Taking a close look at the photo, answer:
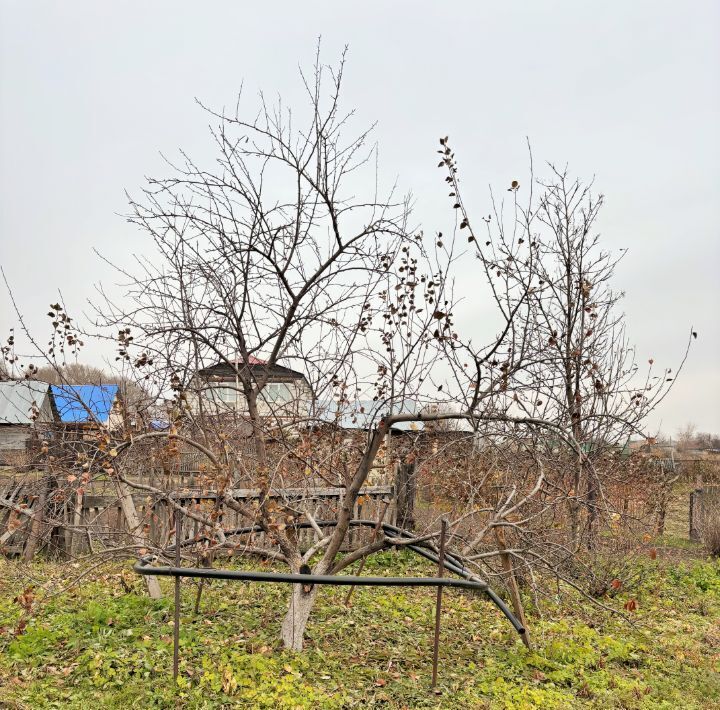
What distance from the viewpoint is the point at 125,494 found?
5402 millimetres

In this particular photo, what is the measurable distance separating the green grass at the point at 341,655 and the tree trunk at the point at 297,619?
113 mm

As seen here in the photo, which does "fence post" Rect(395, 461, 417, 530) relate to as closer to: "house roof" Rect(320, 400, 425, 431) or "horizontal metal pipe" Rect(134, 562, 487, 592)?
"house roof" Rect(320, 400, 425, 431)

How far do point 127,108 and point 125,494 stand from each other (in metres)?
4.11

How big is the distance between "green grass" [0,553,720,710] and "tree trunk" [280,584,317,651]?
0.37 ft

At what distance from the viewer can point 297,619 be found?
4.22m

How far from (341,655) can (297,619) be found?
0.41 metres

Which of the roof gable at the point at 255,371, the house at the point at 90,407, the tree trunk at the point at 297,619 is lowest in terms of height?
the tree trunk at the point at 297,619

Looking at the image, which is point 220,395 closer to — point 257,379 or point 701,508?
point 257,379

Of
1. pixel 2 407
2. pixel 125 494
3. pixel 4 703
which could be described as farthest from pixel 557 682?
pixel 2 407

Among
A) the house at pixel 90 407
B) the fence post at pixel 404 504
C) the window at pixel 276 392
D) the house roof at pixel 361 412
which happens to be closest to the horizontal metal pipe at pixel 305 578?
the house roof at pixel 361 412

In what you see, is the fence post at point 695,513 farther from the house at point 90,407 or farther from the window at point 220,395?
the house at point 90,407

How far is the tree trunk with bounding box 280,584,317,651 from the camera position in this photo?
4.22 m

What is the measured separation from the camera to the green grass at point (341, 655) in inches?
143

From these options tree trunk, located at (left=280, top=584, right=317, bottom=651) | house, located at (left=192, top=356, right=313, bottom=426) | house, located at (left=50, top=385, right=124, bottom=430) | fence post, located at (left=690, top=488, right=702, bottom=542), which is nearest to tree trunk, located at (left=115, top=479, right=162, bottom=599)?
house, located at (left=50, top=385, right=124, bottom=430)
